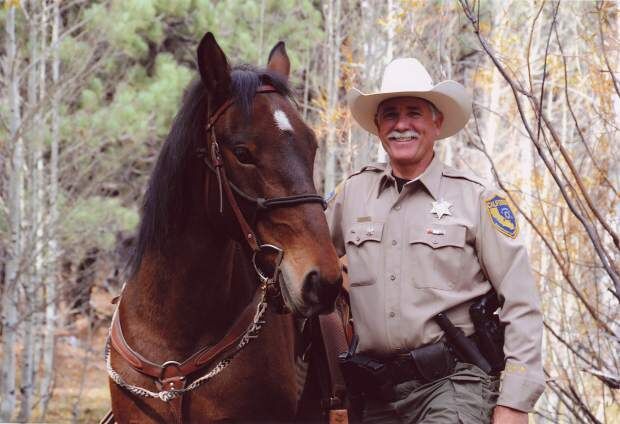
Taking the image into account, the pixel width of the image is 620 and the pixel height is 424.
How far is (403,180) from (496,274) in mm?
567

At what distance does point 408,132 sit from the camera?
316 cm

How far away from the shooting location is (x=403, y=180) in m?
3.24

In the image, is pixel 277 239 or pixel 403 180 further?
pixel 403 180

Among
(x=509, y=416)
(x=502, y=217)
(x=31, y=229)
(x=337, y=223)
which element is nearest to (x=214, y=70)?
(x=337, y=223)

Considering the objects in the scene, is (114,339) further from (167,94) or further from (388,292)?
(167,94)

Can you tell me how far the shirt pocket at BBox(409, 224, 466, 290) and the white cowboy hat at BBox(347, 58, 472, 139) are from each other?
21.5 inches

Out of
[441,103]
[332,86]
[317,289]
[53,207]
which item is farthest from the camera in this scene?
[332,86]

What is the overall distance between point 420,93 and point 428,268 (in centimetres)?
71

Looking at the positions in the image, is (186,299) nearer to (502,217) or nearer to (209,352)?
(209,352)

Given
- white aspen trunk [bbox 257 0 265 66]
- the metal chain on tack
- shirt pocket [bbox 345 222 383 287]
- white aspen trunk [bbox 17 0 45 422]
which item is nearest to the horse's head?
the metal chain on tack

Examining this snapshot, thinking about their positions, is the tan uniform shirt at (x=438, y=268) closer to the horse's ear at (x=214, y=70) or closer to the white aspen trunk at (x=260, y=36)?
the horse's ear at (x=214, y=70)

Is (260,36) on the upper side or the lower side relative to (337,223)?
upper

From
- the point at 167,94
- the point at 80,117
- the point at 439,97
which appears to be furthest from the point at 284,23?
the point at 439,97

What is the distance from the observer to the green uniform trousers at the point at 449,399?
2807mm
